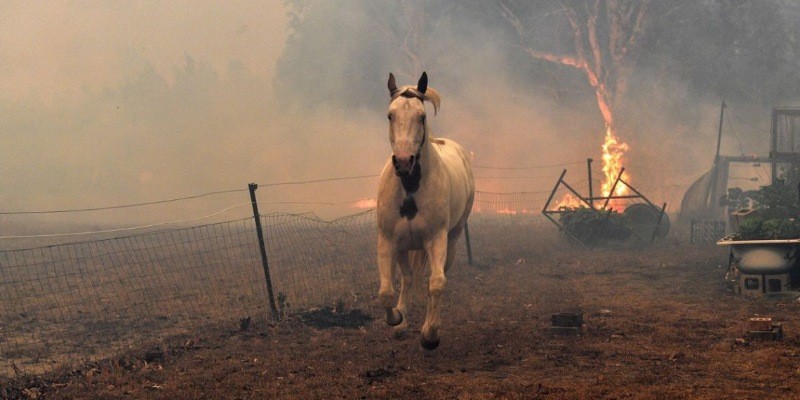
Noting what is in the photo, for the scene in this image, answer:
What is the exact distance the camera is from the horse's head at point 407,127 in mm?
7418

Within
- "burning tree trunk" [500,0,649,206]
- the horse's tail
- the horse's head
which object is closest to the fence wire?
the horse's tail

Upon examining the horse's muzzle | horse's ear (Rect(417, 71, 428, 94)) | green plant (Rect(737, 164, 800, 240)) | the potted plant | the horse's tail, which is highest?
horse's ear (Rect(417, 71, 428, 94))

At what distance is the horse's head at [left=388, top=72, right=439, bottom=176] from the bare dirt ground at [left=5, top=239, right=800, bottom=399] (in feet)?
7.59

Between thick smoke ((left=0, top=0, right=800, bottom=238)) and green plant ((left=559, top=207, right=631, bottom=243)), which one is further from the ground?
thick smoke ((left=0, top=0, right=800, bottom=238))

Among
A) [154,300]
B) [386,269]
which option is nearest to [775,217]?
[386,269]

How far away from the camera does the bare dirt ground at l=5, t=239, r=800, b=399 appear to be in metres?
7.16

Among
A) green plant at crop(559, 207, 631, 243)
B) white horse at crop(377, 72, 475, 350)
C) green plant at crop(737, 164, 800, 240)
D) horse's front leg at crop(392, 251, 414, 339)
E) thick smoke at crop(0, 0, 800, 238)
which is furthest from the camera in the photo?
thick smoke at crop(0, 0, 800, 238)

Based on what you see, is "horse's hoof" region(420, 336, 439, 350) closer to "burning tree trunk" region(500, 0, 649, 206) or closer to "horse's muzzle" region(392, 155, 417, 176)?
"horse's muzzle" region(392, 155, 417, 176)

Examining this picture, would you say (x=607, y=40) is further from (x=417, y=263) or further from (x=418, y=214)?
(x=418, y=214)

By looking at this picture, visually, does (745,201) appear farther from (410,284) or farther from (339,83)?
(339,83)

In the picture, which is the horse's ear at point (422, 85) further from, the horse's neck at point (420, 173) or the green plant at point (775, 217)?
the green plant at point (775, 217)

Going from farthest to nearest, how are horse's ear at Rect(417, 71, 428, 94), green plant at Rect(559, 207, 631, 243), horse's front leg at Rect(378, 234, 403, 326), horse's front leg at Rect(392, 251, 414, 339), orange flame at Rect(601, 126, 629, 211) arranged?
Answer: 1. orange flame at Rect(601, 126, 629, 211)
2. green plant at Rect(559, 207, 631, 243)
3. horse's front leg at Rect(392, 251, 414, 339)
4. horse's front leg at Rect(378, 234, 403, 326)
5. horse's ear at Rect(417, 71, 428, 94)

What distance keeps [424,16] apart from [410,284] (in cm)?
3521

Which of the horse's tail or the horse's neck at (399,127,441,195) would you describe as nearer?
the horse's neck at (399,127,441,195)
